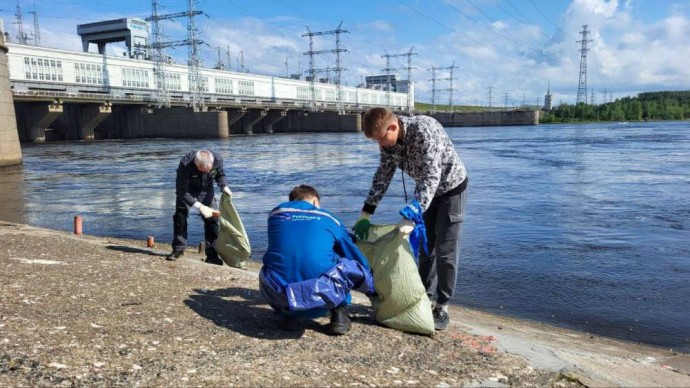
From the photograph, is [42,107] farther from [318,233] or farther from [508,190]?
[318,233]

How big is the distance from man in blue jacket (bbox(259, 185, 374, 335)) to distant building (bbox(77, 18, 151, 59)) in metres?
92.1

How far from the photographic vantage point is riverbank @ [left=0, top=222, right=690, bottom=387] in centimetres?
351

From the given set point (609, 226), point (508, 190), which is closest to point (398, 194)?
point (508, 190)

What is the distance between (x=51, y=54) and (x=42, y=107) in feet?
32.4

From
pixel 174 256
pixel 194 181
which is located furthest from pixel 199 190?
pixel 174 256

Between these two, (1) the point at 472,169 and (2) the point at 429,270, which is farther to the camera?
(1) the point at 472,169

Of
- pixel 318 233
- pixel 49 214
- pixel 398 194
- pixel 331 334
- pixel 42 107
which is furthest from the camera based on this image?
pixel 42 107

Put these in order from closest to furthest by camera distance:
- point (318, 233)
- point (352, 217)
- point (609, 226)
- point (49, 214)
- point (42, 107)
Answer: point (318, 233) → point (609, 226) → point (352, 217) → point (49, 214) → point (42, 107)

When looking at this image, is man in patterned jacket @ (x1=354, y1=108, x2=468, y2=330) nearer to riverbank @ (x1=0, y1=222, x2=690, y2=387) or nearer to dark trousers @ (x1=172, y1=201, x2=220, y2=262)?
riverbank @ (x1=0, y1=222, x2=690, y2=387)

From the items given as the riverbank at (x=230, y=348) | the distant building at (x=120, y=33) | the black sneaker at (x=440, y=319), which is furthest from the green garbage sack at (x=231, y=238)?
Result: the distant building at (x=120, y=33)

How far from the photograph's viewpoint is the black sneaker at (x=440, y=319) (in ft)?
15.4

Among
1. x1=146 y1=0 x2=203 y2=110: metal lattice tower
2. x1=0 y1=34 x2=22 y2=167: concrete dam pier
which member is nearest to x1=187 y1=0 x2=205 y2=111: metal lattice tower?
x1=146 y1=0 x2=203 y2=110: metal lattice tower

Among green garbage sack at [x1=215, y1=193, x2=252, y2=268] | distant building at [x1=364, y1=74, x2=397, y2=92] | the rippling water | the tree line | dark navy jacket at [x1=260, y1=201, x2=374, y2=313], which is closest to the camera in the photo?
dark navy jacket at [x1=260, y1=201, x2=374, y2=313]

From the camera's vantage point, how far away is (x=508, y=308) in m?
6.87
